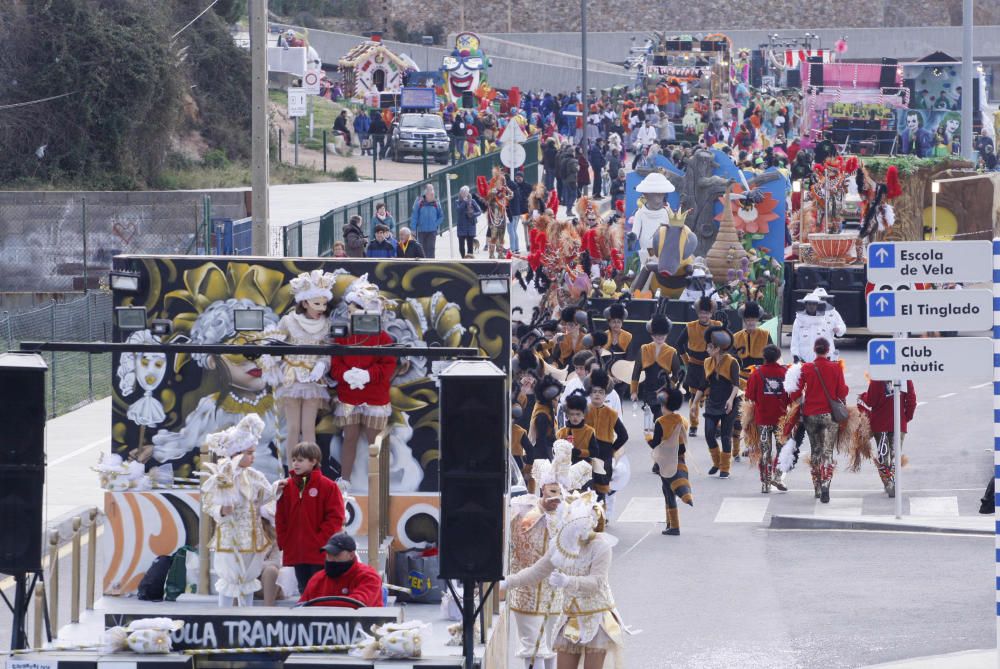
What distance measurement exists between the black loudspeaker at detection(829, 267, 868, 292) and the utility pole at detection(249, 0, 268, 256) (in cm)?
1131

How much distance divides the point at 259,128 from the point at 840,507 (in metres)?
7.61

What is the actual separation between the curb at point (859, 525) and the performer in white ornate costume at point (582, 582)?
266 inches

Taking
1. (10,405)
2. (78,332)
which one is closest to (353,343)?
(10,405)

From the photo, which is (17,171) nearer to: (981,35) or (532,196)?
(532,196)

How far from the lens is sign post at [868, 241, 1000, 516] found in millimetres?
12539

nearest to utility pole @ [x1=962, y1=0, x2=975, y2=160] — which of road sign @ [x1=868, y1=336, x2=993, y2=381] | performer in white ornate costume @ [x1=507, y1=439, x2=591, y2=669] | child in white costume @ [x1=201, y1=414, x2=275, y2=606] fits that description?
road sign @ [x1=868, y1=336, x2=993, y2=381]

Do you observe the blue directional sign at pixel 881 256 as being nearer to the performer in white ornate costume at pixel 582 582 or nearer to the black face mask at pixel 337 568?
the performer in white ornate costume at pixel 582 582

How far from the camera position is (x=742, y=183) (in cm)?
2989

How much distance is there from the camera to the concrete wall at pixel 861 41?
9969 cm

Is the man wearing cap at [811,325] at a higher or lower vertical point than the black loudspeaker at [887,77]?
lower

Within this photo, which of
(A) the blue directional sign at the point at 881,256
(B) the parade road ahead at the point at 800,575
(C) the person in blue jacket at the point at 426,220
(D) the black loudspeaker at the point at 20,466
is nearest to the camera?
(D) the black loudspeaker at the point at 20,466

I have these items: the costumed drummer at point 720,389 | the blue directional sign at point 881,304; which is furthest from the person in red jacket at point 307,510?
the costumed drummer at point 720,389

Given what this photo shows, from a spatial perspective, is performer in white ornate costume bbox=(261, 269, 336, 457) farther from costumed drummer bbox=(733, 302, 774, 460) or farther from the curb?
costumed drummer bbox=(733, 302, 774, 460)

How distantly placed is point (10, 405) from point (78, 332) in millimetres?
18413
